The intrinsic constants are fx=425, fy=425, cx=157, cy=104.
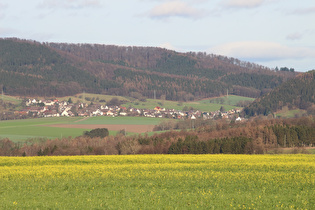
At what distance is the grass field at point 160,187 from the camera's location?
25.5 m

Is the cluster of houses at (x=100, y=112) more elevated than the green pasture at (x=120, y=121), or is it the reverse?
the cluster of houses at (x=100, y=112)

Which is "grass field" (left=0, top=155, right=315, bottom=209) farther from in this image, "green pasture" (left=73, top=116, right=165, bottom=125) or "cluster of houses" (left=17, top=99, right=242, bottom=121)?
"cluster of houses" (left=17, top=99, right=242, bottom=121)

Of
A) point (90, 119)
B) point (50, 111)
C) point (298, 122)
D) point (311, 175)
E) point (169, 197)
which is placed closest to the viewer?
point (169, 197)

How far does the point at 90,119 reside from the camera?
160375mm

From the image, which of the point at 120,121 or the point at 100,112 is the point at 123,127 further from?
the point at 100,112

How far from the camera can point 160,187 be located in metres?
31.6

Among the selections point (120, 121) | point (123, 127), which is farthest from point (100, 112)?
point (123, 127)

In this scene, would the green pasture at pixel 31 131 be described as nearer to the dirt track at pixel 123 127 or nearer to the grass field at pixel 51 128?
the grass field at pixel 51 128

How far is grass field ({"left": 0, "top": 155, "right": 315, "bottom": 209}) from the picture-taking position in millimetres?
25500

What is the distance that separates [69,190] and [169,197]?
8.03 m

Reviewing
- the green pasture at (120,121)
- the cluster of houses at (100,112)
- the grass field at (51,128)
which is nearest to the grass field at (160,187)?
the grass field at (51,128)

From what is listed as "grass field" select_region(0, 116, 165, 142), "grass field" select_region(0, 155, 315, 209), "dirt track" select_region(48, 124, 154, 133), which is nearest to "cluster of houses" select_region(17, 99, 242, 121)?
"grass field" select_region(0, 116, 165, 142)

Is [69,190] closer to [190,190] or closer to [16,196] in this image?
[16,196]

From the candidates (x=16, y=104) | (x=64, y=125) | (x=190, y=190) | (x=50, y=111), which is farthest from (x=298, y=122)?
(x=16, y=104)
